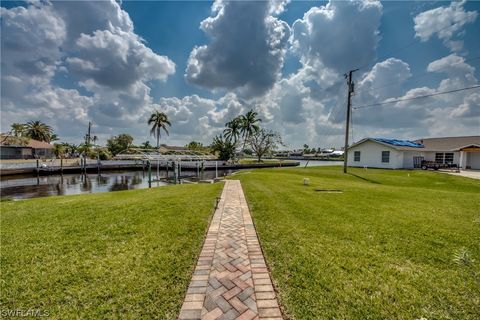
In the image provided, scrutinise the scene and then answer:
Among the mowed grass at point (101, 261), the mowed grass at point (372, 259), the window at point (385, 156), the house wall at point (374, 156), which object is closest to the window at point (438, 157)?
the house wall at point (374, 156)

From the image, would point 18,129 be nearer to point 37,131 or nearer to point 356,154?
point 37,131

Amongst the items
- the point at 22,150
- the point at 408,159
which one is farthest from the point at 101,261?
the point at 22,150

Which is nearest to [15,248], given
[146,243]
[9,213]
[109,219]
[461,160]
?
[109,219]

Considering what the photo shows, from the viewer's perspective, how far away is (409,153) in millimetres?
25703

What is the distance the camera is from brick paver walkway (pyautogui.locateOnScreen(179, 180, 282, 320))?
8.61 ft

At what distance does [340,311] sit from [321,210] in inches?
173

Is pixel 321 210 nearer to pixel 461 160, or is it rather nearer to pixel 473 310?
pixel 473 310

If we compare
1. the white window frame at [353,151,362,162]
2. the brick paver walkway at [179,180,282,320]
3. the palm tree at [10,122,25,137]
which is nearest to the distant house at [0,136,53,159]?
the palm tree at [10,122,25,137]

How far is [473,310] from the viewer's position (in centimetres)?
266

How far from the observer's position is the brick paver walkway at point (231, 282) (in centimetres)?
262

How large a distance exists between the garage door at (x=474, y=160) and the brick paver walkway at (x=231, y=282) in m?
33.0

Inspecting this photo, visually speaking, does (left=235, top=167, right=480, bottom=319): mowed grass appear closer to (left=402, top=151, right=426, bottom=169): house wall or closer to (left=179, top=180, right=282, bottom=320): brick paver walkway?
(left=179, top=180, right=282, bottom=320): brick paver walkway

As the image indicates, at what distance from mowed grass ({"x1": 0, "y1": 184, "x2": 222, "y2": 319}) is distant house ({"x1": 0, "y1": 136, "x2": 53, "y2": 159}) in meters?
49.0

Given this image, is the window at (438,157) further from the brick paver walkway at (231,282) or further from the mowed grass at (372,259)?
the brick paver walkway at (231,282)
